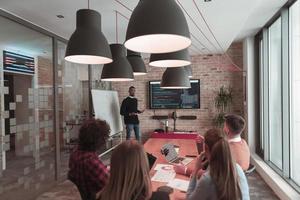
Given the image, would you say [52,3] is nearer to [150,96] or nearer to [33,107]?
[33,107]

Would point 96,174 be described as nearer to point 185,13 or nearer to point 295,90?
point 185,13

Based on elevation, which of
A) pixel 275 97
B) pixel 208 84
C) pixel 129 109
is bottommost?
pixel 129 109

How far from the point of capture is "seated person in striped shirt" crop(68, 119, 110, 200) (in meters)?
1.92

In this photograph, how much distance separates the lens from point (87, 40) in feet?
6.33

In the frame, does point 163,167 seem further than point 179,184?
Yes

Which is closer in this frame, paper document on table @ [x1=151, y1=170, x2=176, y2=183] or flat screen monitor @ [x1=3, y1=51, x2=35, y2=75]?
paper document on table @ [x1=151, y1=170, x2=176, y2=183]

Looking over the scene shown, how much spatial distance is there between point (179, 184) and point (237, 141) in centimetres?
87

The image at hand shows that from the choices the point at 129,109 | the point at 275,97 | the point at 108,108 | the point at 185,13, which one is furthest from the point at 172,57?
the point at 129,109

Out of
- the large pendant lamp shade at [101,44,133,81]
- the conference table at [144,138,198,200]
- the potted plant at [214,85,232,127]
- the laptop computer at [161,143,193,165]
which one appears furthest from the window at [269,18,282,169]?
the large pendant lamp shade at [101,44,133,81]

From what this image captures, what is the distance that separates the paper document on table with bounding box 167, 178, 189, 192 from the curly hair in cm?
72

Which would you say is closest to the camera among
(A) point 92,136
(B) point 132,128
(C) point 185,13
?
(A) point 92,136

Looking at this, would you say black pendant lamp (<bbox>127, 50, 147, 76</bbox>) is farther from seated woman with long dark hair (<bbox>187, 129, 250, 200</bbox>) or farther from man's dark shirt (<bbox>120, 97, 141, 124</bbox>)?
man's dark shirt (<bbox>120, 97, 141, 124</bbox>)

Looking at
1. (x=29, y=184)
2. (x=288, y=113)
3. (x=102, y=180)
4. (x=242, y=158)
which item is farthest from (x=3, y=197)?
(x=288, y=113)

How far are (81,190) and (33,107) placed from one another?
239 cm
